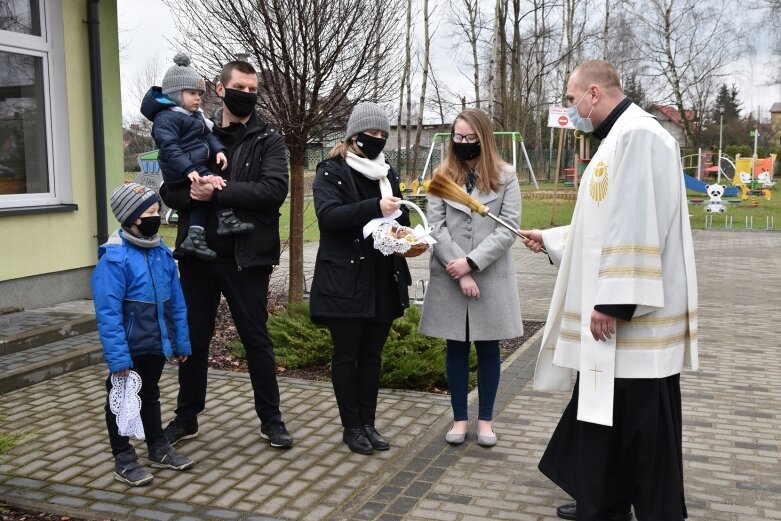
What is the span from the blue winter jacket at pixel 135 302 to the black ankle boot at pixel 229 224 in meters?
0.33

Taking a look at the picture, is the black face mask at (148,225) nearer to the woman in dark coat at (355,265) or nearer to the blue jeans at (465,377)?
the woman in dark coat at (355,265)

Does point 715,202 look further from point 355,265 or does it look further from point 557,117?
point 355,265

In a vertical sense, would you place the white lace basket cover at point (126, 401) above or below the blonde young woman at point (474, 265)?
below

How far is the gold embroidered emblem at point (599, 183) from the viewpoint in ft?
11.5

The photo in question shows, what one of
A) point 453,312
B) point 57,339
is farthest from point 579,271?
point 57,339

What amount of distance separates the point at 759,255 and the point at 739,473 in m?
12.7

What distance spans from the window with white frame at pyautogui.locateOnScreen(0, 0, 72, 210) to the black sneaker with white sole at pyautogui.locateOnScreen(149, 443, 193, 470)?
4.43m

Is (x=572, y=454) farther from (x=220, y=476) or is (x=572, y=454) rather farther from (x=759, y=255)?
(x=759, y=255)

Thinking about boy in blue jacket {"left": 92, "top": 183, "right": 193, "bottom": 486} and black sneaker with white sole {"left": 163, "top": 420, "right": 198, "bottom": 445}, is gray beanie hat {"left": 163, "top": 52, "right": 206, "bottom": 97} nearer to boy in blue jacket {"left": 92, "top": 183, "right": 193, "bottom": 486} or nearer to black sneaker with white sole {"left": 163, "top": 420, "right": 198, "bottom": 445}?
boy in blue jacket {"left": 92, "top": 183, "right": 193, "bottom": 486}

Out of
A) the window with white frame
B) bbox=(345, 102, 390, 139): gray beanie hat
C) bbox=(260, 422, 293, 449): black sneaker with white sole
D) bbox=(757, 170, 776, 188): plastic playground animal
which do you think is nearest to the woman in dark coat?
bbox=(345, 102, 390, 139): gray beanie hat

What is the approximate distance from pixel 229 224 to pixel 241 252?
17 cm

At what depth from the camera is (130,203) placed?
422 centimetres

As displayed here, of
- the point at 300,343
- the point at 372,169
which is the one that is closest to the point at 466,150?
the point at 372,169

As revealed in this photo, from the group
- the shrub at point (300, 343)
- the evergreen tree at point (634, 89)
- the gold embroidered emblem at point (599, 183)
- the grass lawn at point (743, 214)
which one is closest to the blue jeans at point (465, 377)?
the gold embroidered emblem at point (599, 183)
